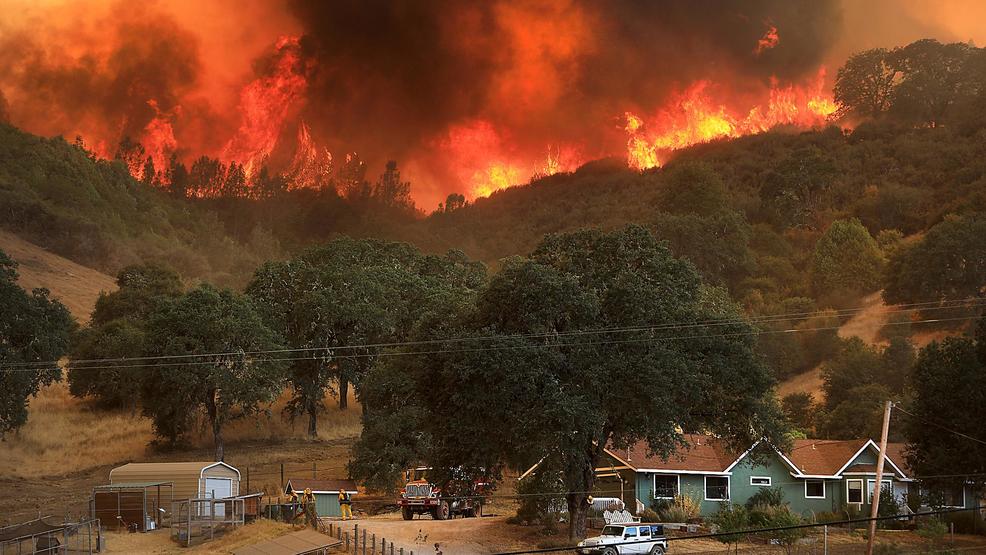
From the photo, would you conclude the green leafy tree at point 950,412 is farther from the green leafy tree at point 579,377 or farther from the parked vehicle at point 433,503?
the parked vehicle at point 433,503

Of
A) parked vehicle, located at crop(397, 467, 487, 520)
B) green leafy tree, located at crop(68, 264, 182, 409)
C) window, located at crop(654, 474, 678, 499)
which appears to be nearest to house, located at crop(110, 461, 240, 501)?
parked vehicle, located at crop(397, 467, 487, 520)

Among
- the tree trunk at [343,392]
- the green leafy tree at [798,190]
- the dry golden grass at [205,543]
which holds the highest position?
the green leafy tree at [798,190]

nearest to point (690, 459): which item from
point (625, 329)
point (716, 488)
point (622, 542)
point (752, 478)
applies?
point (716, 488)

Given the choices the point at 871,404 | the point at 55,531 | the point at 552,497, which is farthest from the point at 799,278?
the point at 55,531

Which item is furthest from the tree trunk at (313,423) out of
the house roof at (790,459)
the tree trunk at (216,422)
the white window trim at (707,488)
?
the white window trim at (707,488)

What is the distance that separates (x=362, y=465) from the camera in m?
77.2

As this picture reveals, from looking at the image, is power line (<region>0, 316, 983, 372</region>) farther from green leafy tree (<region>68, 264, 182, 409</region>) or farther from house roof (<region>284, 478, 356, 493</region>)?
house roof (<region>284, 478, 356, 493</region>)

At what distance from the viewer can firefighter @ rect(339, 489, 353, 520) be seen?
70688mm

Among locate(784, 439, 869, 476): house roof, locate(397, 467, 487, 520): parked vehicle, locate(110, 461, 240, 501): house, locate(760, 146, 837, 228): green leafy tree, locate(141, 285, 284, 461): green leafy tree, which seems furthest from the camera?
locate(760, 146, 837, 228): green leafy tree

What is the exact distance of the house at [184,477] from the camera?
206ft

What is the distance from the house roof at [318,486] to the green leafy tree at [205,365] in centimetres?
1524

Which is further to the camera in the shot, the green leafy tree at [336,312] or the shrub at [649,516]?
the green leafy tree at [336,312]

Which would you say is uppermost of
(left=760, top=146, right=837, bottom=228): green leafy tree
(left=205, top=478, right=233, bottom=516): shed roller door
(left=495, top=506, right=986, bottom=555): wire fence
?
(left=760, top=146, right=837, bottom=228): green leafy tree

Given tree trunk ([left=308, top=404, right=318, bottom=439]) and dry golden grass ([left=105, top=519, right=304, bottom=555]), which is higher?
tree trunk ([left=308, top=404, right=318, bottom=439])
